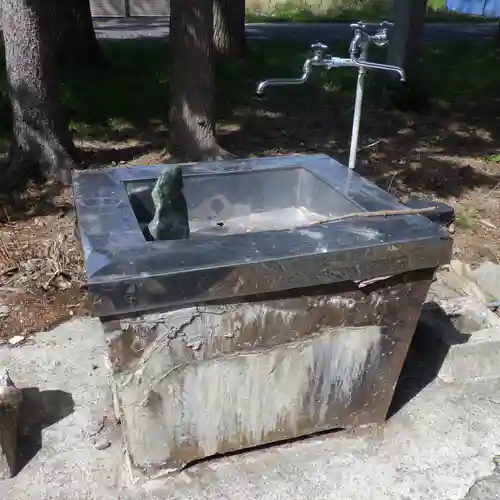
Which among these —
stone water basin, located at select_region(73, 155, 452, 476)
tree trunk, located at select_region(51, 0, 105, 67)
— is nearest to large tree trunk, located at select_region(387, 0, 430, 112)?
tree trunk, located at select_region(51, 0, 105, 67)

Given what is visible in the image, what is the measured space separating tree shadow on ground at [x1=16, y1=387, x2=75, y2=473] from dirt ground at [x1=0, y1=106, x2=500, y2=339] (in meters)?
0.64

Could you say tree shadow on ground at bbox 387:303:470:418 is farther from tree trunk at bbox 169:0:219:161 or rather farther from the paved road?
the paved road

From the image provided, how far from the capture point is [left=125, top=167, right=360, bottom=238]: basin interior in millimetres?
2877

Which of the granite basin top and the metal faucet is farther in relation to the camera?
the metal faucet

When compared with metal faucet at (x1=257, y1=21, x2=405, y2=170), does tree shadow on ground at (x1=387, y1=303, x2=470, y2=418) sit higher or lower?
lower

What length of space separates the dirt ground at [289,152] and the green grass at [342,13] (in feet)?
39.3

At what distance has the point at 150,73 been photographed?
896 cm

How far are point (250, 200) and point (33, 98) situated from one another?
9.30ft

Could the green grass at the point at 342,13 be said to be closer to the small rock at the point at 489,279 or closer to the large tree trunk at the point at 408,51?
the large tree trunk at the point at 408,51

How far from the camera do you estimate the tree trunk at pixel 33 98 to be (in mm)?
4836

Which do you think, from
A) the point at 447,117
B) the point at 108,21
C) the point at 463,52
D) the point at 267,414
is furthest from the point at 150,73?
the point at 108,21

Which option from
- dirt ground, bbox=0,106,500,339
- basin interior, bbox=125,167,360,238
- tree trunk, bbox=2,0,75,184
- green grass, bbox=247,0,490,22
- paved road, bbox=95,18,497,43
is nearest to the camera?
basin interior, bbox=125,167,360,238

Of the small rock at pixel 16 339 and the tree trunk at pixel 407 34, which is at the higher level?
the tree trunk at pixel 407 34

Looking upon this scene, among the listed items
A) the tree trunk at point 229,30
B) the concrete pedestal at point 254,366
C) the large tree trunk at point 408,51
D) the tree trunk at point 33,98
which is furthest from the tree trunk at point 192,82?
the tree trunk at point 229,30
